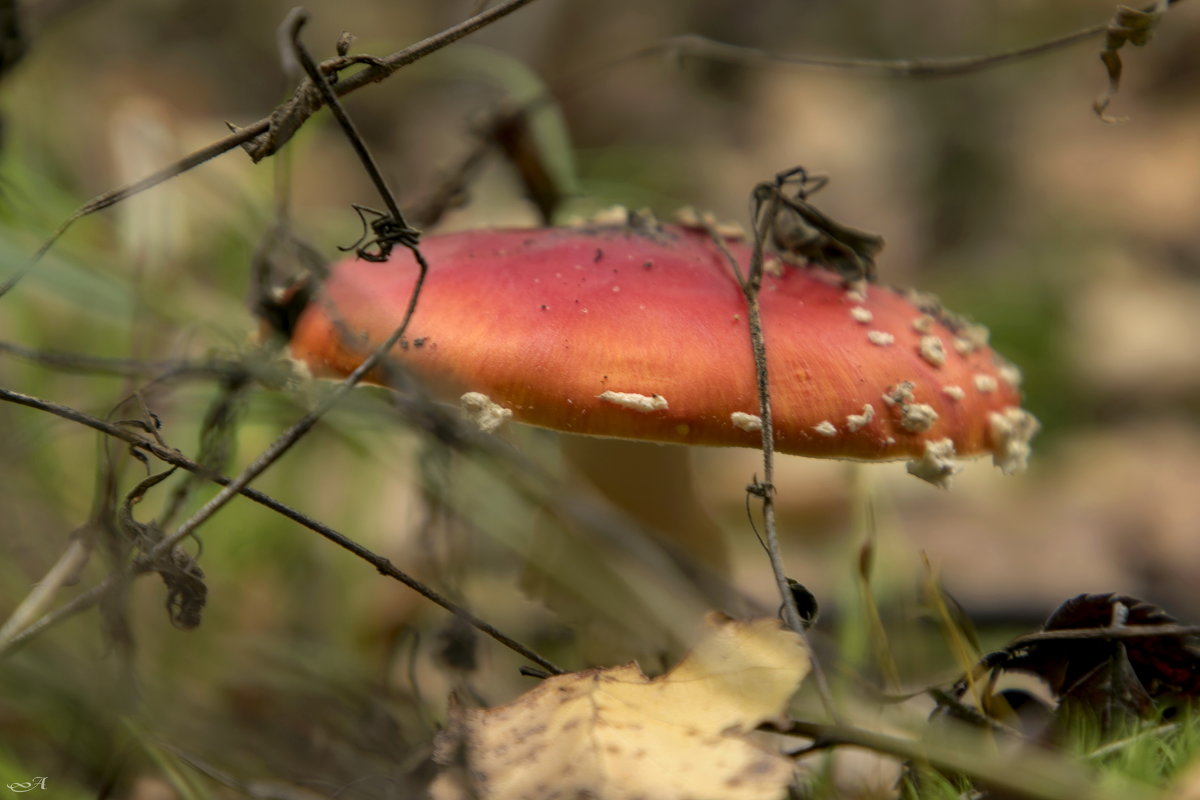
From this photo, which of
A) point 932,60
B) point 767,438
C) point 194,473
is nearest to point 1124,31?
point 932,60

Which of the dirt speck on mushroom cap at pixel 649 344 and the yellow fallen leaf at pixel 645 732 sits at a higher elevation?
the dirt speck on mushroom cap at pixel 649 344

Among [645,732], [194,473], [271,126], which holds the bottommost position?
[645,732]

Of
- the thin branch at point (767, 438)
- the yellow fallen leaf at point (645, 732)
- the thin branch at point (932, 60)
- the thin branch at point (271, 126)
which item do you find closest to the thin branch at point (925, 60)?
the thin branch at point (932, 60)

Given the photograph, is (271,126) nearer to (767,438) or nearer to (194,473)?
(194,473)

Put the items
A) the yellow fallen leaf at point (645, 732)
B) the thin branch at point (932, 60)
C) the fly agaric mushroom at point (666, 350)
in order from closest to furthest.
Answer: the yellow fallen leaf at point (645, 732) < the fly agaric mushroom at point (666, 350) < the thin branch at point (932, 60)

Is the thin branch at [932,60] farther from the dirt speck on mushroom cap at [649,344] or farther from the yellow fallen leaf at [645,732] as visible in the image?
the yellow fallen leaf at [645,732]

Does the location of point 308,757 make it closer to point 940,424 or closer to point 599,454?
point 599,454

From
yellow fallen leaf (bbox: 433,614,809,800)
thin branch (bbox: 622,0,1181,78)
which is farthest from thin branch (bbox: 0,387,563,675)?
thin branch (bbox: 622,0,1181,78)

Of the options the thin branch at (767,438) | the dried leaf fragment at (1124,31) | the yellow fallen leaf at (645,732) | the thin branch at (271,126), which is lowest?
the yellow fallen leaf at (645,732)
